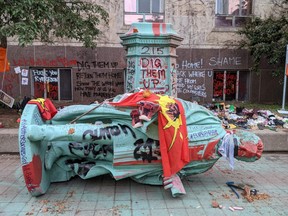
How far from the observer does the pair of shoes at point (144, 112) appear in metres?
3.09

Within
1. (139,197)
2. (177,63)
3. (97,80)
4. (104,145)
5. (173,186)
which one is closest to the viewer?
(173,186)

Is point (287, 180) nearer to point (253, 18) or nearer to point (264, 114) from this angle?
point (264, 114)

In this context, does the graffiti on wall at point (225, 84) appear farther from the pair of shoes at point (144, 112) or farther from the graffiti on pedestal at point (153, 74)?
the pair of shoes at point (144, 112)

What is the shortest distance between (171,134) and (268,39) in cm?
863

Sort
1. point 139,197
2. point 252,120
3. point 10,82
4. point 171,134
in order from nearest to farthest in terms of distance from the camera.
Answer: point 171,134, point 139,197, point 252,120, point 10,82

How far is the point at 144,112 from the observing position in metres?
3.11

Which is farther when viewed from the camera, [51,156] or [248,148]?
[51,156]

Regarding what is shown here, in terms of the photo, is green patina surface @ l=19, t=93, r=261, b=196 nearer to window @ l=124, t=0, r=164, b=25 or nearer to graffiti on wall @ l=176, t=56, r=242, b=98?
graffiti on wall @ l=176, t=56, r=242, b=98

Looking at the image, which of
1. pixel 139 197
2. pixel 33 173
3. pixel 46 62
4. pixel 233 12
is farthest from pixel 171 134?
pixel 233 12

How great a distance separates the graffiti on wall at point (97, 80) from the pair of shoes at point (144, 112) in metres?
7.96

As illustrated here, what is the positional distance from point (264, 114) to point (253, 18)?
17.2 feet

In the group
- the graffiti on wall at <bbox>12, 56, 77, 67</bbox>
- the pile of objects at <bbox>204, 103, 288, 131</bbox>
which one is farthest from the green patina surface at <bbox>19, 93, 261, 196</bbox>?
the graffiti on wall at <bbox>12, 56, 77, 67</bbox>

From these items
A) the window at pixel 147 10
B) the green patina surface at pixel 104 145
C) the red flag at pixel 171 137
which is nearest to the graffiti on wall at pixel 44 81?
the window at pixel 147 10

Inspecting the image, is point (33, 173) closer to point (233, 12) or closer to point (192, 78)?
point (192, 78)
